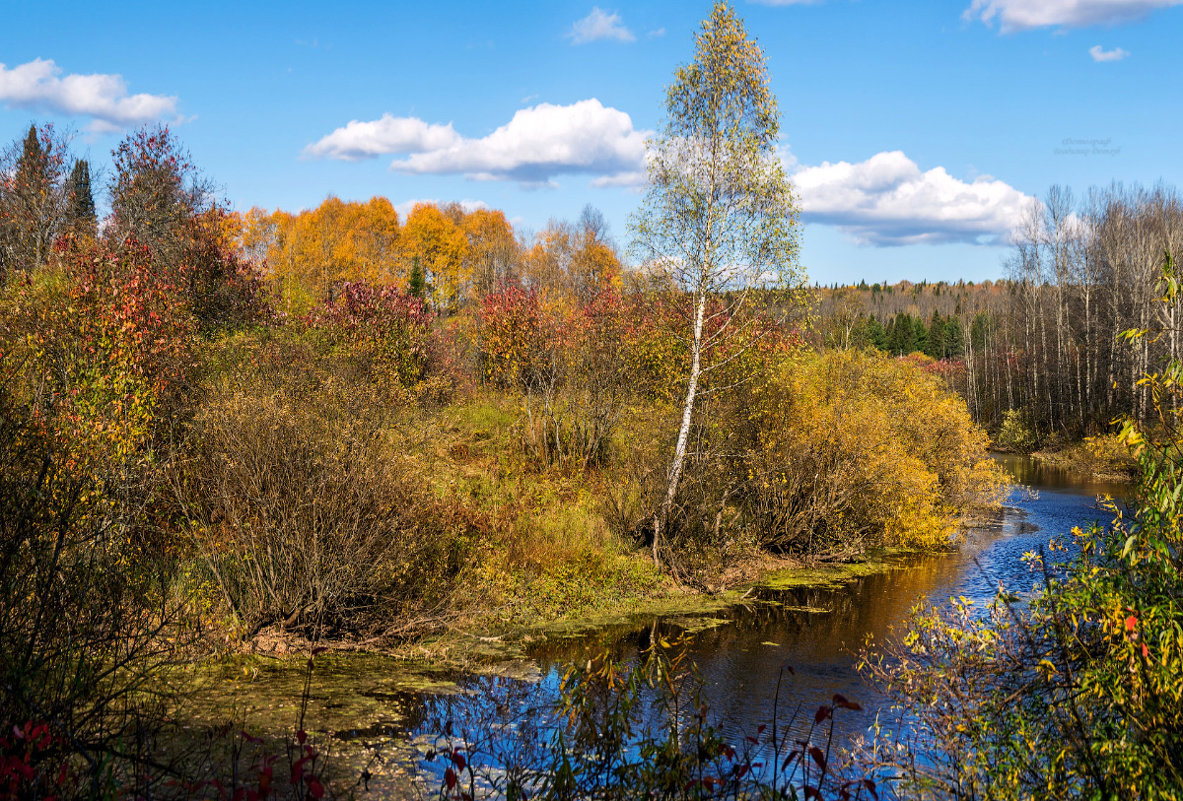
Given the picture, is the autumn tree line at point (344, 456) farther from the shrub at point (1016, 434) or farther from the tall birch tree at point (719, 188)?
the shrub at point (1016, 434)

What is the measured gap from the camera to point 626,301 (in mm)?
23203

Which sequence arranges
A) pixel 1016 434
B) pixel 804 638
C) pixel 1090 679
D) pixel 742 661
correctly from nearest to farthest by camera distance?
pixel 1090 679
pixel 742 661
pixel 804 638
pixel 1016 434

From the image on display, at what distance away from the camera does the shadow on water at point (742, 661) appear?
9430 millimetres

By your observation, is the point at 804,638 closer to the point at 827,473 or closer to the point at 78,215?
the point at 827,473

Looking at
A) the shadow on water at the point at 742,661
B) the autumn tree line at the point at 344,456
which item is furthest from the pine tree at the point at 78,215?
the shadow on water at the point at 742,661

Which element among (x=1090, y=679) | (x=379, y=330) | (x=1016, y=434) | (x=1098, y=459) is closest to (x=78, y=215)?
(x=379, y=330)

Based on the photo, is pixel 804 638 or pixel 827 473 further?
pixel 827 473

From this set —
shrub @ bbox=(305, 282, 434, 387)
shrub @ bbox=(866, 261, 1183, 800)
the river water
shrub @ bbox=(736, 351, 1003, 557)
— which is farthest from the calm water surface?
shrub @ bbox=(305, 282, 434, 387)

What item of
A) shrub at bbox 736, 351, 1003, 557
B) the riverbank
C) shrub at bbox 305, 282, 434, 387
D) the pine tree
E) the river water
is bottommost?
the riverbank

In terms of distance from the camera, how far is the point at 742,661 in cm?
1249

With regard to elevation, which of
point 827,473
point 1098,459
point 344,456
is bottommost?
point 1098,459

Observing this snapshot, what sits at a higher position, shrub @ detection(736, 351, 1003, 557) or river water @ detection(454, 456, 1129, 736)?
shrub @ detection(736, 351, 1003, 557)

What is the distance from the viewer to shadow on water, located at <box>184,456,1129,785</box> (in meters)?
9.43

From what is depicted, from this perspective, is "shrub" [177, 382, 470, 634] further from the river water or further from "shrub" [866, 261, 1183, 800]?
"shrub" [866, 261, 1183, 800]
